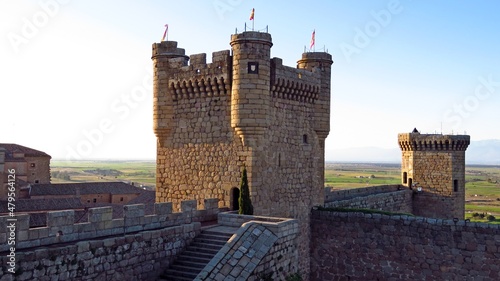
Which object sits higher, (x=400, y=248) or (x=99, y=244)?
(x=99, y=244)

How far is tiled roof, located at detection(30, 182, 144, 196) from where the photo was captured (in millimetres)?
60750

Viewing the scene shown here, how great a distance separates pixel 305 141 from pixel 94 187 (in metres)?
53.8

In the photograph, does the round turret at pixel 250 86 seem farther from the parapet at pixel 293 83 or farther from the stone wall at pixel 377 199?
the stone wall at pixel 377 199

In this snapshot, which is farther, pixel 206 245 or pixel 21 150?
pixel 21 150

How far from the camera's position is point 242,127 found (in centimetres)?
1827

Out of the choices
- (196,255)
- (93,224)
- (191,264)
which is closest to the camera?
(93,224)

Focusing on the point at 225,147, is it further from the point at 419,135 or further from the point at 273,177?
the point at 419,135

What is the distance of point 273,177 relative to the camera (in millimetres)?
19203

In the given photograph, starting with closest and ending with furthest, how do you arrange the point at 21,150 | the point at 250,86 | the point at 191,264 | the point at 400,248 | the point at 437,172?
the point at 191,264, the point at 250,86, the point at 400,248, the point at 437,172, the point at 21,150

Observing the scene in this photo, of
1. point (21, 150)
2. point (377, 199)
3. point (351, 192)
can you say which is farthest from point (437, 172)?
point (21, 150)

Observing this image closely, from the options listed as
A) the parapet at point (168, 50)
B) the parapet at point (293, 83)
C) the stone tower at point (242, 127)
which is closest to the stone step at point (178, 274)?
the stone tower at point (242, 127)

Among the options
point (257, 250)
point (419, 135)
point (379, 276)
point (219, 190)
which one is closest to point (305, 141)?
point (219, 190)

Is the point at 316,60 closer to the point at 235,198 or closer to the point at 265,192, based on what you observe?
the point at 265,192

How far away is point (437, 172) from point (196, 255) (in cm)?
2666
